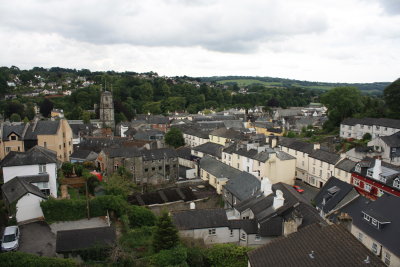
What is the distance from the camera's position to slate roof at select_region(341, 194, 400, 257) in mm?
18125

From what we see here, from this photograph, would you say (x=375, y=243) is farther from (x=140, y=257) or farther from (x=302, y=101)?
(x=302, y=101)

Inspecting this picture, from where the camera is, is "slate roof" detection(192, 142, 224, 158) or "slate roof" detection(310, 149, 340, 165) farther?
"slate roof" detection(192, 142, 224, 158)

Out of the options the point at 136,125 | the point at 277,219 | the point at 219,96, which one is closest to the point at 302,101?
the point at 219,96

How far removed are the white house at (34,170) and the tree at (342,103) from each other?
5366cm

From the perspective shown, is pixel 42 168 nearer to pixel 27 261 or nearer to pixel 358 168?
pixel 27 261

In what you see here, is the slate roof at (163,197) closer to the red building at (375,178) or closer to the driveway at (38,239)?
the driveway at (38,239)

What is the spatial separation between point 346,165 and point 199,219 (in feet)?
67.2

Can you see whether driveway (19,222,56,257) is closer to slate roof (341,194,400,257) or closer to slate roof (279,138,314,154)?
slate roof (341,194,400,257)

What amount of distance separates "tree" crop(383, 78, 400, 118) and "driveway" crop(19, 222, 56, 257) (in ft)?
182

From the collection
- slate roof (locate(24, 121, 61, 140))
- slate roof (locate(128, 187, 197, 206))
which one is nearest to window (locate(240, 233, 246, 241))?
slate roof (locate(128, 187, 197, 206))

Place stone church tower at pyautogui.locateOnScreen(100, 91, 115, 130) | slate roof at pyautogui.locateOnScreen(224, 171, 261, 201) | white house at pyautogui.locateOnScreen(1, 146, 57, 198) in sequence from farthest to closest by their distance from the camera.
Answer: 1. stone church tower at pyautogui.locateOnScreen(100, 91, 115, 130)
2. slate roof at pyautogui.locateOnScreen(224, 171, 261, 201)
3. white house at pyautogui.locateOnScreen(1, 146, 57, 198)

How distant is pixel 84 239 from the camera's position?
19.7 metres

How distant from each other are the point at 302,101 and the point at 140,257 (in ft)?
491

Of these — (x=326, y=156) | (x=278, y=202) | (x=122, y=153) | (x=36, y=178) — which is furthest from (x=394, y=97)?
(x=36, y=178)
